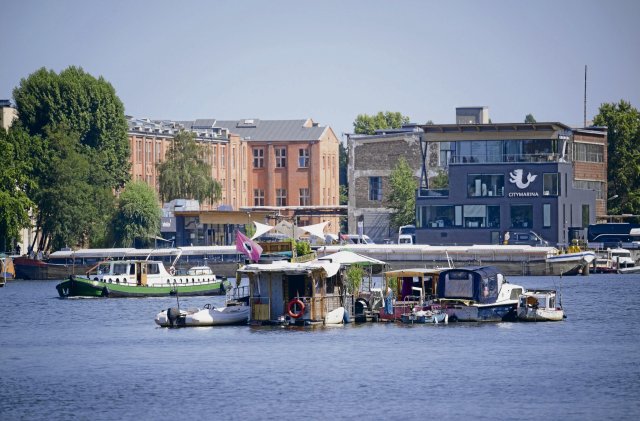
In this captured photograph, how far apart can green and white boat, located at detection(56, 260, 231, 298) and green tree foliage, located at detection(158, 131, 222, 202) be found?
62.7 meters

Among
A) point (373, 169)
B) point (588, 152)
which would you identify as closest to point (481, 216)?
point (588, 152)

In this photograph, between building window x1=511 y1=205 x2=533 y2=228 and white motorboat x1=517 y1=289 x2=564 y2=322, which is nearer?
white motorboat x1=517 y1=289 x2=564 y2=322

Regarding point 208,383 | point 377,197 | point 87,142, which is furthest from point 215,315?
point 377,197

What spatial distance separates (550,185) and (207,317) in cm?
7675

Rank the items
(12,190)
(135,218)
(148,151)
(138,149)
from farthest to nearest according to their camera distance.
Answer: (148,151)
(138,149)
(135,218)
(12,190)

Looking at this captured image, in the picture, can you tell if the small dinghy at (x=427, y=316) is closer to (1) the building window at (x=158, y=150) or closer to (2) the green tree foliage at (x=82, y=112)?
(2) the green tree foliage at (x=82, y=112)

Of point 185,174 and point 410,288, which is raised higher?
point 185,174

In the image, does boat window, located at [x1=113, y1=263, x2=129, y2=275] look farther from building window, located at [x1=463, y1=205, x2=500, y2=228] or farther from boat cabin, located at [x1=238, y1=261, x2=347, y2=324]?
building window, located at [x1=463, y1=205, x2=500, y2=228]

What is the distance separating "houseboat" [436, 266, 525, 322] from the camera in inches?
3334

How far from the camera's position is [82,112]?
17000 cm

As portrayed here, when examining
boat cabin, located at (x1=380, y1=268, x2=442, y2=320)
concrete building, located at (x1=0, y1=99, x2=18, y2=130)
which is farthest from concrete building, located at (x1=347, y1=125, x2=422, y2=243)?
boat cabin, located at (x1=380, y1=268, x2=442, y2=320)

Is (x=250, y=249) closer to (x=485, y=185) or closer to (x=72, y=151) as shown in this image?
(x=485, y=185)

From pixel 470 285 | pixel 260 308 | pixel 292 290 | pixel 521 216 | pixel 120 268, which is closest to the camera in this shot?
pixel 292 290

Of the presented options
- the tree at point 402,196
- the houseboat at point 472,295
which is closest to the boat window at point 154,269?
the houseboat at point 472,295
